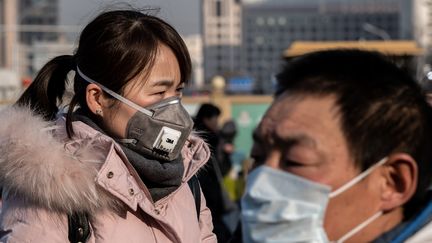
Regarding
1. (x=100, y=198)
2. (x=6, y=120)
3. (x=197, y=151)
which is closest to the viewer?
(x=100, y=198)

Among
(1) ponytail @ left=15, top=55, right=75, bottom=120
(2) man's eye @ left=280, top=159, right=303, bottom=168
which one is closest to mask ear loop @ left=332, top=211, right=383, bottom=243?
(2) man's eye @ left=280, top=159, right=303, bottom=168

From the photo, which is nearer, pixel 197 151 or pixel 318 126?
pixel 318 126

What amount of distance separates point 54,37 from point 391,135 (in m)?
129

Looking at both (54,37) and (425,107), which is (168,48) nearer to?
(425,107)

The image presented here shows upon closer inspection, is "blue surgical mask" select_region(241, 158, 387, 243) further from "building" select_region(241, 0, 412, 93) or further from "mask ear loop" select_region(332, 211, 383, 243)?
"building" select_region(241, 0, 412, 93)

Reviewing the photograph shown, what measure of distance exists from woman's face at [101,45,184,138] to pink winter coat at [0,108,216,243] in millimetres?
113

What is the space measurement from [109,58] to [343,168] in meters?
1.27

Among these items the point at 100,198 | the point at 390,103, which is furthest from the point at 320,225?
the point at 100,198

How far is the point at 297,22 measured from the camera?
17900cm

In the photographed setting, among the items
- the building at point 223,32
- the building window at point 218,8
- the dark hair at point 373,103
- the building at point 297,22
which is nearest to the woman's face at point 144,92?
the dark hair at point 373,103

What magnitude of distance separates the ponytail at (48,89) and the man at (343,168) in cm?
137

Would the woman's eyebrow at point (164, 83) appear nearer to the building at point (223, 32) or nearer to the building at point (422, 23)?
the building at point (422, 23)

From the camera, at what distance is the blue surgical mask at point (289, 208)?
187 centimetres

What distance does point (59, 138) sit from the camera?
116 inches
